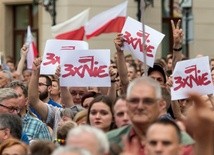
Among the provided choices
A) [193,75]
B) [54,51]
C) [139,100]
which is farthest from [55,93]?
[139,100]

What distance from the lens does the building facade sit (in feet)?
99.6

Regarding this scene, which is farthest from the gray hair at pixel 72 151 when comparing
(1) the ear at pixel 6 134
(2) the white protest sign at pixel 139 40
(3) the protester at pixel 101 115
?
(2) the white protest sign at pixel 139 40

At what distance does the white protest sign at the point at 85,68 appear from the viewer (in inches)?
588

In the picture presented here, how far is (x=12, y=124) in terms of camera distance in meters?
12.0

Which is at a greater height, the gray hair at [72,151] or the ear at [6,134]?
the gray hair at [72,151]

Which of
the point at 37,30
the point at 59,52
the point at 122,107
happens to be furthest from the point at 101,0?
Answer: the point at 122,107

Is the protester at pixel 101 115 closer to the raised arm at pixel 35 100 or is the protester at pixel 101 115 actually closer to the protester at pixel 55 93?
the raised arm at pixel 35 100

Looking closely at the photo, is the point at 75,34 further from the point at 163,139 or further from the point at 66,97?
the point at 163,139

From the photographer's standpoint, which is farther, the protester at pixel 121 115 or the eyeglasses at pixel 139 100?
the protester at pixel 121 115

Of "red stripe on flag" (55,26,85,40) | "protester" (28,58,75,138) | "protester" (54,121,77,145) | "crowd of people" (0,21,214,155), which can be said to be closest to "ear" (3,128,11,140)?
"crowd of people" (0,21,214,155)

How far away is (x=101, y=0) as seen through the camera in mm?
30781

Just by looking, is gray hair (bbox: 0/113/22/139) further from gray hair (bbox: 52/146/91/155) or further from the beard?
gray hair (bbox: 52/146/91/155)

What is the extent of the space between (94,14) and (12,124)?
59.6ft

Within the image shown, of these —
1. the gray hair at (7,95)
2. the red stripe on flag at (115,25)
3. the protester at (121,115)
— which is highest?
the red stripe on flag at (115,25)
